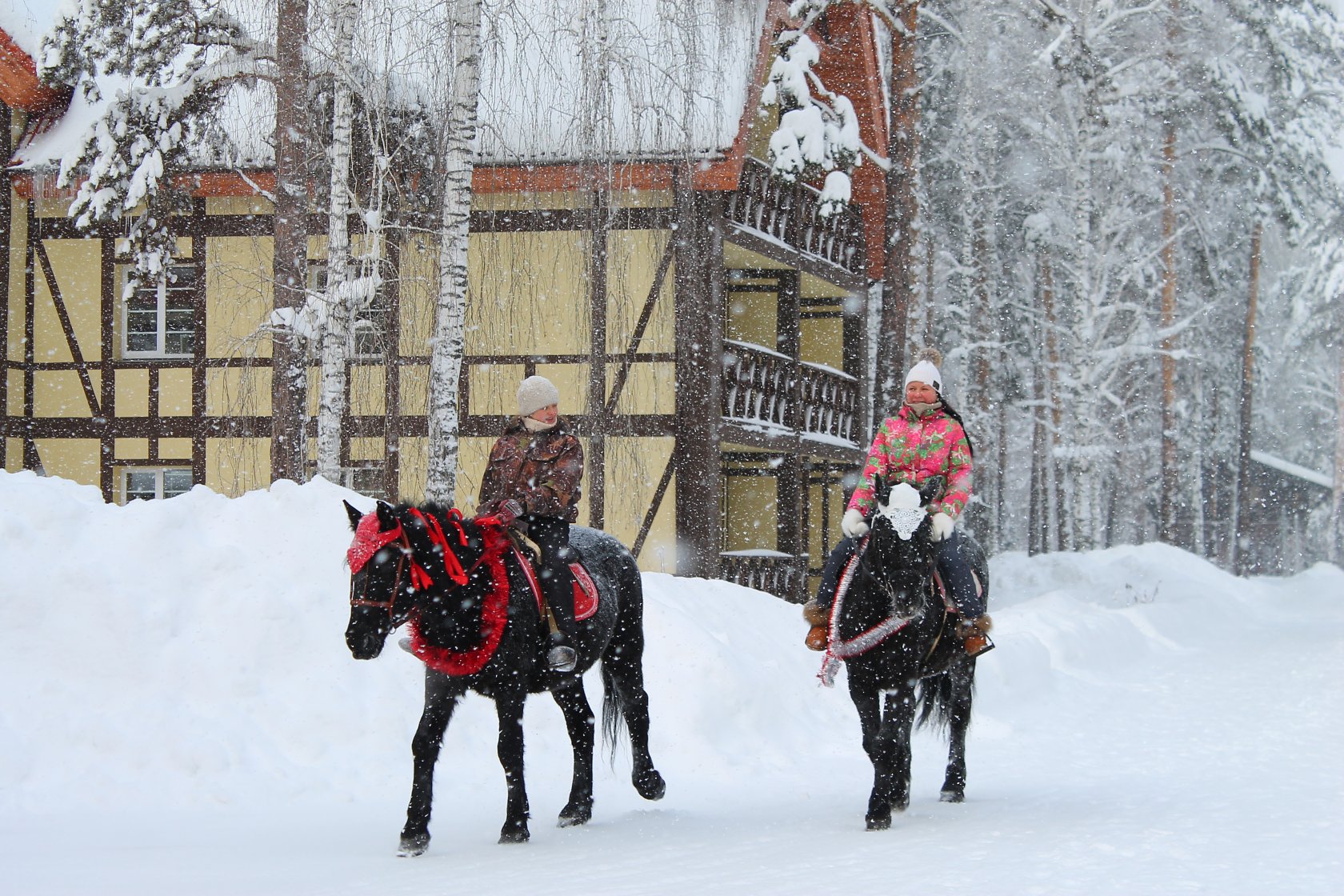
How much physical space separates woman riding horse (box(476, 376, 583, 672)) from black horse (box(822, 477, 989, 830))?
1.45 m

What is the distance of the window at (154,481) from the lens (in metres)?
20.5

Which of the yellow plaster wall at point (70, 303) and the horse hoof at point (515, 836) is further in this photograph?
the yellow plaster wall at point (70, 303)

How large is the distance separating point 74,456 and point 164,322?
2.17m

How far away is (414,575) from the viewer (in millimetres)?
6297

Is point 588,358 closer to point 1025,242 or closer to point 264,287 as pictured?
point 264,287

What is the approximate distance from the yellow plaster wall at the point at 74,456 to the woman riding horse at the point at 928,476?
48.3 ft

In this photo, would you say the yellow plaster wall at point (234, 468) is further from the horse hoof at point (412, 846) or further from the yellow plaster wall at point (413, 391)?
the horse hoof at point (412, 846)

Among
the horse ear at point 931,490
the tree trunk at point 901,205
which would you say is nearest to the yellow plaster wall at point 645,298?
the tree trunk at point 901,205

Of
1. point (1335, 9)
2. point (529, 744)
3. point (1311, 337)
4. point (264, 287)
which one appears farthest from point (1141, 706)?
point (1311, 337)

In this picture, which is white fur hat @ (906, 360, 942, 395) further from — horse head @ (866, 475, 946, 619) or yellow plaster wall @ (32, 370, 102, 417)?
A: yellow plaster wall @ (32, 370, 102, 417)

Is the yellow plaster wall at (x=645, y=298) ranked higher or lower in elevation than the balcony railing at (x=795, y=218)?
lower

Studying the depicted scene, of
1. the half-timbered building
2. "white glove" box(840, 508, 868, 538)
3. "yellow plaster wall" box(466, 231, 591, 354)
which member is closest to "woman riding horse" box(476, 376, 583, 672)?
"white glove" box(840, 508, 868, 538)

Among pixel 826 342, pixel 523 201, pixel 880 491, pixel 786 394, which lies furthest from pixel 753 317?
pixel 880 491

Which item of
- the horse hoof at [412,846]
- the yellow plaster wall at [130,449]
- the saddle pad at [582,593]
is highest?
the yellow plaster wall at [130,449]
